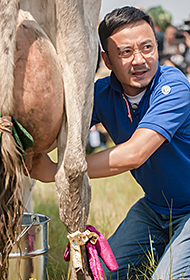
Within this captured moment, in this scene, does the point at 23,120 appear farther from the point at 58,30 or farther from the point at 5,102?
the point at 58,30

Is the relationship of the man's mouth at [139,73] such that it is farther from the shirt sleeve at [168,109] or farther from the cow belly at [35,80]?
the cow belly at [35,80]

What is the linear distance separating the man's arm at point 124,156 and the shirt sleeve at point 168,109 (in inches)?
2.0

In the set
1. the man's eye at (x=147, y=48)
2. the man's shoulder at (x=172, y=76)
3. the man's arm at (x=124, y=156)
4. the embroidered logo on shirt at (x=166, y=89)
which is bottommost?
the man's arm at (x=124, y=156)

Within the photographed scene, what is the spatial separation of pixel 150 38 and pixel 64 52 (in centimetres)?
55

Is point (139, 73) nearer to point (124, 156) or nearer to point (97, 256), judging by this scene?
point (124, 156)

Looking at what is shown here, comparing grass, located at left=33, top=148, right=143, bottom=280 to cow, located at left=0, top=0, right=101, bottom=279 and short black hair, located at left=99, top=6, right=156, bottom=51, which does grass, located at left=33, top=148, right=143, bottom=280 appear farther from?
short black hair, located at left=99, top=6, right=156, bottom=51

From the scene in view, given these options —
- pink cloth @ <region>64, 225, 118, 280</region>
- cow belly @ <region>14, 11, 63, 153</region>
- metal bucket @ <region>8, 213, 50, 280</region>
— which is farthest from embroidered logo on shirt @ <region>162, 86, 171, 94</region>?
metal bucket @ <region>8, 213, 50, 280</region>

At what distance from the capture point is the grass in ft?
6.88

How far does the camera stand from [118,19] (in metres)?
1.67

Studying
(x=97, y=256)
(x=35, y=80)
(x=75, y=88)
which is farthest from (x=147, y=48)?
(x=97, y=256)

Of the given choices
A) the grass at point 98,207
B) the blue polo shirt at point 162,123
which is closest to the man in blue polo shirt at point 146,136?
the blue polo shirt at point 162,123

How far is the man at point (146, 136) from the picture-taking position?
1477 mm

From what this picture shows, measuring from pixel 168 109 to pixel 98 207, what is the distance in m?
1.57

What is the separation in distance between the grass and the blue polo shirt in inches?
17.0
